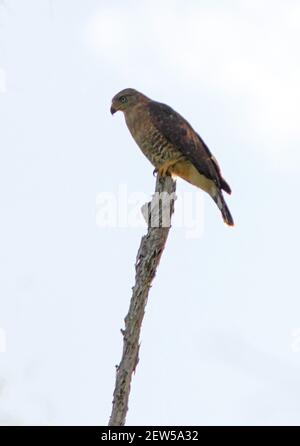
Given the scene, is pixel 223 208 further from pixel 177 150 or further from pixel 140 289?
pixel 140 289

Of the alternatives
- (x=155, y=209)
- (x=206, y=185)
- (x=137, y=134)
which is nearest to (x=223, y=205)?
(x=206, y=185)

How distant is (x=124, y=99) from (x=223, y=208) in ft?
6.98

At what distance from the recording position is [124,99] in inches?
542

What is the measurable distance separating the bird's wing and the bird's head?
52cm

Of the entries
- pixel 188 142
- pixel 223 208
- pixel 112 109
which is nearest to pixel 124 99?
pixel 112 109

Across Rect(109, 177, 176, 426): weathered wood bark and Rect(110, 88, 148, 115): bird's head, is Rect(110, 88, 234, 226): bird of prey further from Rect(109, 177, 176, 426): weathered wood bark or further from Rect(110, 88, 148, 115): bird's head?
Rect(109, 177, 176, 426): weathered wood bark

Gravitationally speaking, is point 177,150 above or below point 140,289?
above

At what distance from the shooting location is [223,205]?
12.4 metres

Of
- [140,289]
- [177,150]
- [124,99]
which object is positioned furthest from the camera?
[124,99]

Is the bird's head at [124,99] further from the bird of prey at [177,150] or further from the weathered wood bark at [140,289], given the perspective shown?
the weathered wood bark at [140,289]

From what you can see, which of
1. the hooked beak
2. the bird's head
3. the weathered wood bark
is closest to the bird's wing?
the bird's head

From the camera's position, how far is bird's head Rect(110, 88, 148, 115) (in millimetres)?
13687
